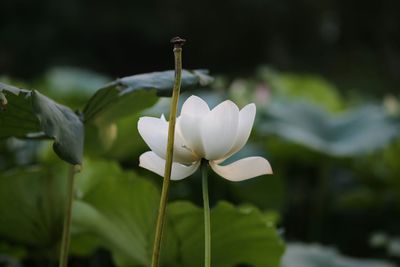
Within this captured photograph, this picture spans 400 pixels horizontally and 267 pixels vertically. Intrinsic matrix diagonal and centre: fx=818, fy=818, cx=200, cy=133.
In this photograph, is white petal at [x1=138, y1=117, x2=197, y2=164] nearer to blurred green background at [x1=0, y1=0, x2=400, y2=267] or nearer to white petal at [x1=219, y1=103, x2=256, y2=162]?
white petal at [x1=219, y1=103, x2=256, y2=162]

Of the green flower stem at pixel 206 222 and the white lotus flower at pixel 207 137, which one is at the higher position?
the white lotus flower at pixel 207 137

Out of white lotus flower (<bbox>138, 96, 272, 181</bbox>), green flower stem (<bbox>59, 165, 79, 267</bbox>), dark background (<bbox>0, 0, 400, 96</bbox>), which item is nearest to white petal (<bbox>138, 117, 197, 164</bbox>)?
white lotus flower (<bbox>138, 96, 272, 181</bbox>)

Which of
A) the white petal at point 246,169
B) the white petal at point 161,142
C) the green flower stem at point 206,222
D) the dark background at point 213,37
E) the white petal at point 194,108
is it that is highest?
the dark background at point 213,37

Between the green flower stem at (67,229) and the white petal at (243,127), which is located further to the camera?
the green flower stem at (67,229)

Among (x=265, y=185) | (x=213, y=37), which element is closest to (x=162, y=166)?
(x=265, y=185)

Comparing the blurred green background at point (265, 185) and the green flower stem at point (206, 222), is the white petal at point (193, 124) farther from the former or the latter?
the blurred green background at point (265, 185)

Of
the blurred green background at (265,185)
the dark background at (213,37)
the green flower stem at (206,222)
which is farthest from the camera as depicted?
the dark background at (213,37)

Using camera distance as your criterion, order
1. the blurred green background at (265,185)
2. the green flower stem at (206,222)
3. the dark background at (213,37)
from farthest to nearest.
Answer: the dark background at (213,37) < the blurred green background at (265,185) < the green flower stem at (206,222)

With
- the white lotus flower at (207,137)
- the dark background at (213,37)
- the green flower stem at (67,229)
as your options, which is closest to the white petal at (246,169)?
the white lotus flower at (207,137)
